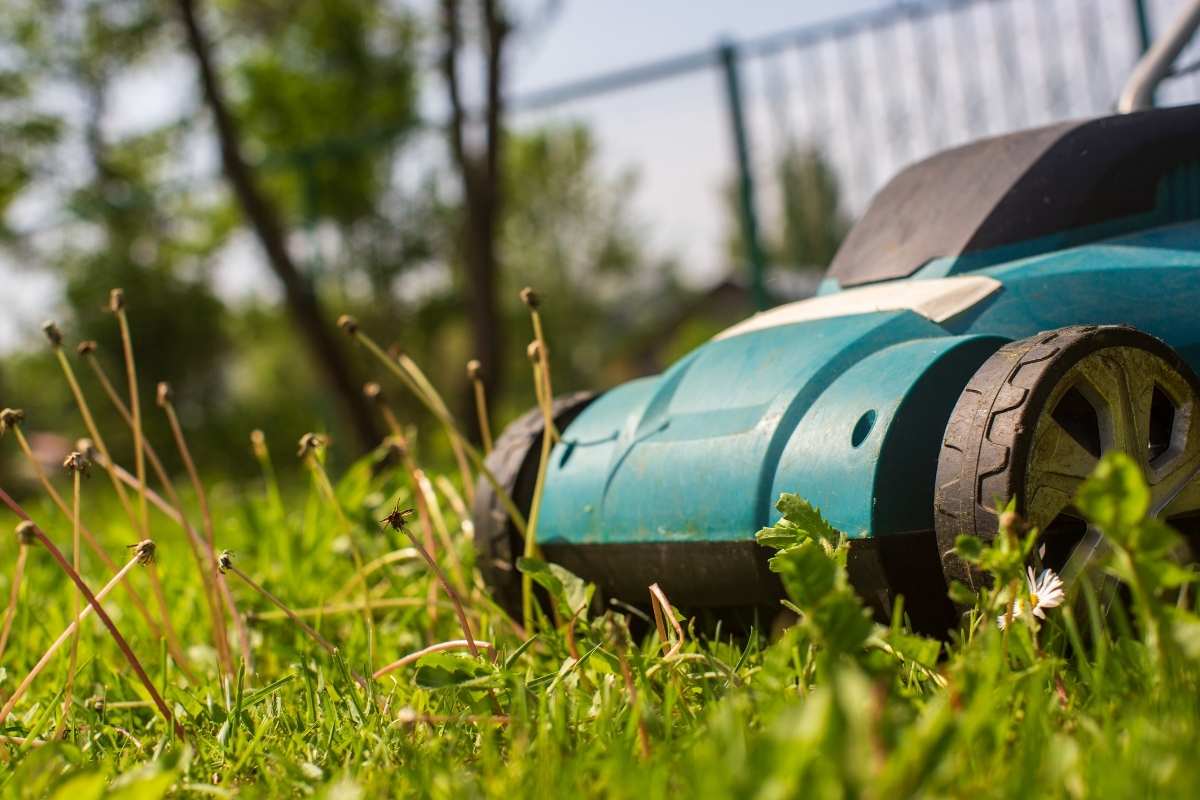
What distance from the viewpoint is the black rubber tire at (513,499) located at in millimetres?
2129

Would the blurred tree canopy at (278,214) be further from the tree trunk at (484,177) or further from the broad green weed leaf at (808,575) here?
the broad green weed leaf at (808,575)

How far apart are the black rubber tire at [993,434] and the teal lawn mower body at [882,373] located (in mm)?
21

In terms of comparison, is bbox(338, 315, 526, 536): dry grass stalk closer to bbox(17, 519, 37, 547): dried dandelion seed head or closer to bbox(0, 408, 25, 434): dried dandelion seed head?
bbox(0, 408, 25, 434): dried dandelion seed head

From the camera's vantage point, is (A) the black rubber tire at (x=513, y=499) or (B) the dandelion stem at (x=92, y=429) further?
(A) the black rubber tire at (x=513, y=499)

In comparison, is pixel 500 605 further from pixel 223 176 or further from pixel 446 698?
pixel 223 176

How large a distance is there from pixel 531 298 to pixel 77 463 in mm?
647

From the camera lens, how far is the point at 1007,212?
2104 mm

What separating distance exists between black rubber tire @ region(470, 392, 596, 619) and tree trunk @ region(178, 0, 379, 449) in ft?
15.1

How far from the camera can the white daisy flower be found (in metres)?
1.35

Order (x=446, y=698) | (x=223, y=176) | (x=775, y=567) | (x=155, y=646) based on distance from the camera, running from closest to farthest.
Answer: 1. (x=775, y=567)
2. (x=446, y=698)
3. (x=155, y=646)
4. (x=223, y=176)

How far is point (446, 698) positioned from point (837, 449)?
55 cm

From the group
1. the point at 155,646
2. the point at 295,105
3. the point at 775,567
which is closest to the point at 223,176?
the point at 155,646

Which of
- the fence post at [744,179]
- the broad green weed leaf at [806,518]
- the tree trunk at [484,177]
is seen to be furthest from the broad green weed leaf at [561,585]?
the tree trunk at [484,177]

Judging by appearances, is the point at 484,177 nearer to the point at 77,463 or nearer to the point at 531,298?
the point at 531,298
